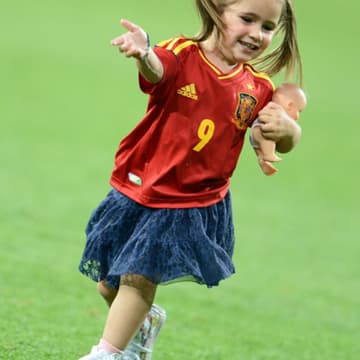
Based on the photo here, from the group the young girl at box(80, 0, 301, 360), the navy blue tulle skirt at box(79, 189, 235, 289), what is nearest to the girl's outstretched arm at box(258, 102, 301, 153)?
the young girl at box(80, 0, 301, 360)

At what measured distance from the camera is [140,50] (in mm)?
2941

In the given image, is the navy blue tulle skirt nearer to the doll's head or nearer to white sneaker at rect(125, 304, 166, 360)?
white sneaker at rect(125, 304, 166, 360)

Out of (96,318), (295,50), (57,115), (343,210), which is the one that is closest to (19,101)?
(57,115)

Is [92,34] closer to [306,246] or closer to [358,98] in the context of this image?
[358,98]

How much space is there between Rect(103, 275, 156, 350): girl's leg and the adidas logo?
59cm

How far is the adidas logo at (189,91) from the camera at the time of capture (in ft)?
10.7

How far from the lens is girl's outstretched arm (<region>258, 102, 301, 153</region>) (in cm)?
333

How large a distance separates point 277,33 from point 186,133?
50 cm

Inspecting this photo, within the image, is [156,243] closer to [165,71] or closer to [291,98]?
[165,71]

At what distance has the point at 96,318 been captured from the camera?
16.4 feet

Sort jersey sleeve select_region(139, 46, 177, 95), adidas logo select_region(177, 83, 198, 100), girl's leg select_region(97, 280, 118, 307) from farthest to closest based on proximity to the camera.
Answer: girl's leg select_region(97, 280, 118, 307) < adidas logo select_region(177, 83, 198, 100) < jersey sleeve select_region(139, 46, 177, 95)

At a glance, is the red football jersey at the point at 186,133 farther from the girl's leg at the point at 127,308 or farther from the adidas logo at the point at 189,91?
the girl's leg at the point at 127,308

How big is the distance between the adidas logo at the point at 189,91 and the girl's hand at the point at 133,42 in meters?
0.30

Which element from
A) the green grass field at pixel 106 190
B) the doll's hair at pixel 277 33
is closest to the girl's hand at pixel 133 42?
the doll's hair at pixel 277 33
